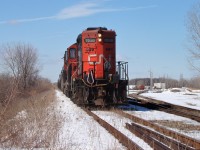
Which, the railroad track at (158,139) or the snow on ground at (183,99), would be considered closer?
the railroad track at (158,139)

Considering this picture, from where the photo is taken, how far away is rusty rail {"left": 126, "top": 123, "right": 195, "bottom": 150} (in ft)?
22.6

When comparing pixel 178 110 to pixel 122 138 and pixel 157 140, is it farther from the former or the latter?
pixel 157 140

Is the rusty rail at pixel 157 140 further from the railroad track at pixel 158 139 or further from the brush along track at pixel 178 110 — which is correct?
the brush along track at pixel 178 110

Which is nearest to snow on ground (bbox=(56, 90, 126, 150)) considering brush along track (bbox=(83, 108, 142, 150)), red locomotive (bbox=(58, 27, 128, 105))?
brush along track (bbox=(83, 108, 142, 150))

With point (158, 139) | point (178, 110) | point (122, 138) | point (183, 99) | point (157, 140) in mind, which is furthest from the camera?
point (183, 99)

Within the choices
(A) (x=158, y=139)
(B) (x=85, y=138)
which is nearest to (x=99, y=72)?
(B) (x=85, y=138)

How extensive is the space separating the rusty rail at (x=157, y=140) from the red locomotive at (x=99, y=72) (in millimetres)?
6931

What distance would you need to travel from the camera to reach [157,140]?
299 inches

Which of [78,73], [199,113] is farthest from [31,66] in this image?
[199,113]

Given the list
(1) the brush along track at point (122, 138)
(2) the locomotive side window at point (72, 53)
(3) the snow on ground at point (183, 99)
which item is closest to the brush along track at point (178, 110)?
(3) the snow on ground at point (183, 99)

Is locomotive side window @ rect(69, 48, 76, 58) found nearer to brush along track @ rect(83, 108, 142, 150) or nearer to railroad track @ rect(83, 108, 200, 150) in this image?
brush along track @ rect(83, 108, 142, 150)

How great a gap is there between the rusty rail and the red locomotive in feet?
22.7

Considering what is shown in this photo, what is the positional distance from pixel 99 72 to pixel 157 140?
10.7m

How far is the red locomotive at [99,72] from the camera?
1720cm
